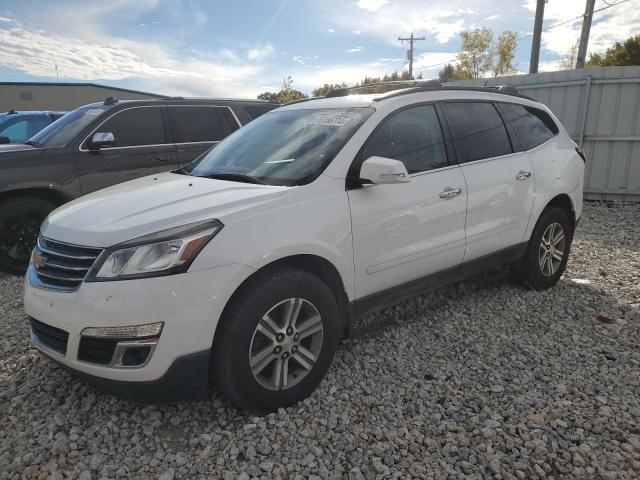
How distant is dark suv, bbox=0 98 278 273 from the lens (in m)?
5.04

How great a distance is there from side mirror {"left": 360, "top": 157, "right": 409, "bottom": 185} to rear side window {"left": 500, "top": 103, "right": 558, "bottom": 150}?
187 centimetres

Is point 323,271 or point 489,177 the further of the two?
point 489,177

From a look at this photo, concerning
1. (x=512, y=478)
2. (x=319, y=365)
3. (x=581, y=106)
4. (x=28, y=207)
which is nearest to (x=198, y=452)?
(x=319, y=365)

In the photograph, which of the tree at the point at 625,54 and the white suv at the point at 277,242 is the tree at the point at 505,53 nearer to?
the tree at the point at 625,54

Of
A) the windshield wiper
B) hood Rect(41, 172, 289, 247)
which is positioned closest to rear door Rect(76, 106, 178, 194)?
hood Rect(41, 172, 289, 247)

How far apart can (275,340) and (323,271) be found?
0.50 m

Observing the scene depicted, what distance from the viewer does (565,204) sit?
4473 mm

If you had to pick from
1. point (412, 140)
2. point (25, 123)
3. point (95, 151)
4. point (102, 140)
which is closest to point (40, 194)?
point (95, 151)

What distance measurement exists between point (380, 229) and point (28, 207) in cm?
405

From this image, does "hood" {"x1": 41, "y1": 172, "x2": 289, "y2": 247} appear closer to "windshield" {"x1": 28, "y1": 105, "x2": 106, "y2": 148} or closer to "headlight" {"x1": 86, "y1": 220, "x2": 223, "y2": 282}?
"headlight" {"x1": 86, "y1": 220, "x2": 223, "y2": 282}

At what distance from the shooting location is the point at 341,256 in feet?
8.95

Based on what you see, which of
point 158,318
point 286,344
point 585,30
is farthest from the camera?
point 585,30

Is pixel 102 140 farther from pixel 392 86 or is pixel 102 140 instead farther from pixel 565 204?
pixel 565 204

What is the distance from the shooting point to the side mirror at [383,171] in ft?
8.75
